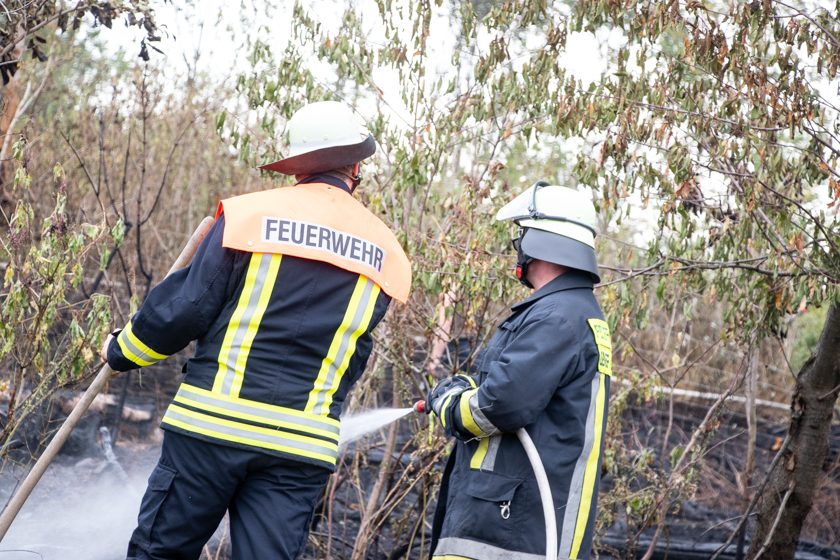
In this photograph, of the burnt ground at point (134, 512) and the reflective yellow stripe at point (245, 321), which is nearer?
the reflective yellow stripe at point (245, 321)

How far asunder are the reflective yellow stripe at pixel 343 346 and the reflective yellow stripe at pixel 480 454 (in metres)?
0.53

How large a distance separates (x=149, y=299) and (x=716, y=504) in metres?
7.40

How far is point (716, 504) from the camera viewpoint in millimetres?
9078

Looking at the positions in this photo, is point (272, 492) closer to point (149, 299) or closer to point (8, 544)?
point (149, 299)

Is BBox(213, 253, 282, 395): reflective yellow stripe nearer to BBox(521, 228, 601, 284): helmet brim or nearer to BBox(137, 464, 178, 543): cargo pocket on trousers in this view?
BBox(137, 464, 178, 543): cargo pocket on trousers

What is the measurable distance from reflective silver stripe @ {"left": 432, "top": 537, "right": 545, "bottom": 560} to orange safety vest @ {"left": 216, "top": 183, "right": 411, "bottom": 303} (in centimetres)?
87

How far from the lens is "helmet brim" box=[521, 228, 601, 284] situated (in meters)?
3.25

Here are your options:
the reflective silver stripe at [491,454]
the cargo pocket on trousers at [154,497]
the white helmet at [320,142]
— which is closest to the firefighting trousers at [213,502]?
the cargo pocket on trousers at [154,497]

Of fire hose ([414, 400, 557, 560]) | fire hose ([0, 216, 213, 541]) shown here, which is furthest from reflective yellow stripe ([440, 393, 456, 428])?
fire hose ([0, 216, 213, 541])

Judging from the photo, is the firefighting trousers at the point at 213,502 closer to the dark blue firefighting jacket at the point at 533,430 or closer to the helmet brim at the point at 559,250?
the dark blue firefighting jacket at the point at 533,430

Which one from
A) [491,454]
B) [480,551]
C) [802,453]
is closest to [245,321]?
[491,454]

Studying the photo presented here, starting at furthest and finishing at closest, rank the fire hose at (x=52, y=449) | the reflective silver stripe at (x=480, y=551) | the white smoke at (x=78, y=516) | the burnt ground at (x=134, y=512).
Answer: the burnt ground at (x=134, y=512) → the white smoke at (x=78, y=516) → the fire hose at (x=52, y=449) → the reflective silver stripe at (x=480, y=551)

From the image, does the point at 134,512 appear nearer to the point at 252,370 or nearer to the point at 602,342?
the point at 252,370

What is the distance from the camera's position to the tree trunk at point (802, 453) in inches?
225
